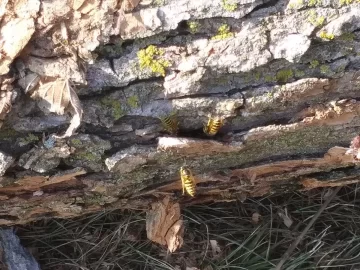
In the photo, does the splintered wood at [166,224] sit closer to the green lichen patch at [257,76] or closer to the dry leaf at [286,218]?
the dry leaf at [286,218]

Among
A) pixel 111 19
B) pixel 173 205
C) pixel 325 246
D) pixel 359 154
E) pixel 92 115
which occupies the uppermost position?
pixel 111 19

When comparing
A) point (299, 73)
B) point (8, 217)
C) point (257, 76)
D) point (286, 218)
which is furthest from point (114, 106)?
point (286, 218)

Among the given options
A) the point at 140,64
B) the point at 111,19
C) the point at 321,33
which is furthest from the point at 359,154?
the point at 111,19

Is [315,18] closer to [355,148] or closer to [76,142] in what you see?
[355,148]

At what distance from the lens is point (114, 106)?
4.78ft

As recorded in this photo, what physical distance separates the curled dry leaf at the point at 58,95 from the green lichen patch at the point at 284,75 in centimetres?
50

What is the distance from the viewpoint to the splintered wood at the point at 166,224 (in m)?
2.02

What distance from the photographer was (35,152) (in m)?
1.52

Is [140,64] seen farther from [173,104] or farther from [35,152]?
[35,152]

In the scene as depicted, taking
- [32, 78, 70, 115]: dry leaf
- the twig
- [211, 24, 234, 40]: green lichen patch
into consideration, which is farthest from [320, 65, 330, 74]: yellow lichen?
the twig

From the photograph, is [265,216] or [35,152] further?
[265,216]

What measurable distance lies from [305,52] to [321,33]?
57 mm

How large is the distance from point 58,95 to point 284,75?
1.83 feet

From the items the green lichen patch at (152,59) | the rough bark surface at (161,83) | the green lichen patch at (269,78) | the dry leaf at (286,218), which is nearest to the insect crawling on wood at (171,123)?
the rough bark surface at (161,83)
